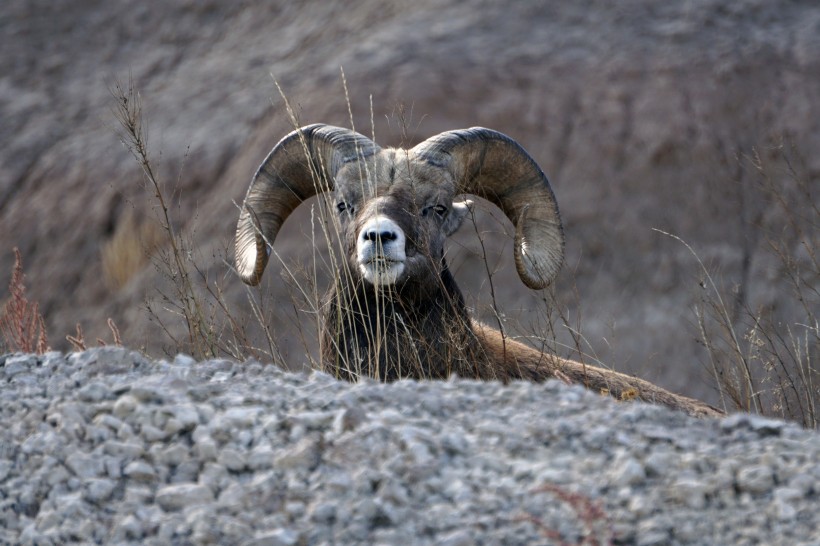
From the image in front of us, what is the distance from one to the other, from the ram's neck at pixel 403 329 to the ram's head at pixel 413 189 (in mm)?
163

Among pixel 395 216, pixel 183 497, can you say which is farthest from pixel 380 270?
pixel 183 497

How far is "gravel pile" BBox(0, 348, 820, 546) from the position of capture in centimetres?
359

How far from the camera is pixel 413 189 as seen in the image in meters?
7.58

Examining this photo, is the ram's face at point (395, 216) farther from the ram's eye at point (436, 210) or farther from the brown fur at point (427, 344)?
the brown fur at point (427, 344)

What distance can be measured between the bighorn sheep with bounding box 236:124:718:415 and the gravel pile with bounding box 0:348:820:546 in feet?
8.13

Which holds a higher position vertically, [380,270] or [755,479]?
[380,270]

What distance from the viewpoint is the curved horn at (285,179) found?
8.38m

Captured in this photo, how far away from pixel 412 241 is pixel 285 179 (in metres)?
1.52

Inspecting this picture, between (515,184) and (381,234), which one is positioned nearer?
(381,234)

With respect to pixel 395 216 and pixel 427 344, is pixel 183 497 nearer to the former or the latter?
pixel 427 344

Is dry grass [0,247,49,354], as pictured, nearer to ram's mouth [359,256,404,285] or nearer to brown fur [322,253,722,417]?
brown fur [322,253,722,417]

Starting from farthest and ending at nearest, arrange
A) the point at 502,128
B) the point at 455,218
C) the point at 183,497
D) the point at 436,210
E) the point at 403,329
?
the point at 502,128
the point at 455,218
the point at 436,210
the point at 403,329
the point at 183,497

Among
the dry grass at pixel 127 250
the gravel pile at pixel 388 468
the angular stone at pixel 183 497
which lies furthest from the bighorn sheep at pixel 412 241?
the dry grass at pixel 127 250

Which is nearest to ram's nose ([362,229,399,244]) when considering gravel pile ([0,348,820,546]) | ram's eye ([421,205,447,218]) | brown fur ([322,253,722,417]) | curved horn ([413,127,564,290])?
brown fur ([322,253,722,417])
